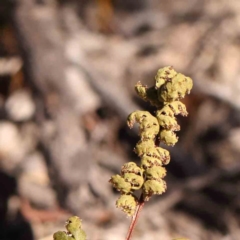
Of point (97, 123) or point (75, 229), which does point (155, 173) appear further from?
point (97, 123)

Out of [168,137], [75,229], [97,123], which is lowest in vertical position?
[75,229]

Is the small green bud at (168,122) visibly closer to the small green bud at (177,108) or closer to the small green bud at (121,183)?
the small green bud at (177,108)

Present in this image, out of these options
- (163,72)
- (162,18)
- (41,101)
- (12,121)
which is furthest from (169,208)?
(162,18)

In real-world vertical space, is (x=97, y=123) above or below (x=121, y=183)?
above

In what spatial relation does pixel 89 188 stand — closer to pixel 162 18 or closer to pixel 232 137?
pixel 232 137

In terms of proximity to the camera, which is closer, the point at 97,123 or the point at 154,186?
the point at 154,186

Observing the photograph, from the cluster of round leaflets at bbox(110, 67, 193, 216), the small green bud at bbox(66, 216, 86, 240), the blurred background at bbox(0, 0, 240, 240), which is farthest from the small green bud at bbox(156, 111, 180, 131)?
the blurred background at bbox(0, 0, 240, 240)

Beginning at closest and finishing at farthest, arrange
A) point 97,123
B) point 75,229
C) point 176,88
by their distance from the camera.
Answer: point 176,88 → point 75,229 → point 97,123

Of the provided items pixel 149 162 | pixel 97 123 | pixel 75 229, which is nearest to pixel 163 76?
pixel 149 162
